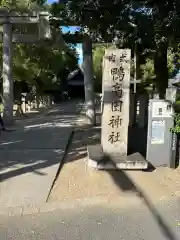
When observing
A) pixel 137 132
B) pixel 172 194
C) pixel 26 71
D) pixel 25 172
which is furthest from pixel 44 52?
pixel 172 194

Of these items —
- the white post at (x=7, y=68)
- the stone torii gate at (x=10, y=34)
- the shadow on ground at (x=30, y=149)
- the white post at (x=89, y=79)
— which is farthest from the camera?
the white post at (x=89, y=79)

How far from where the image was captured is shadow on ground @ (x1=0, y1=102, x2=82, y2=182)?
7.65 meters

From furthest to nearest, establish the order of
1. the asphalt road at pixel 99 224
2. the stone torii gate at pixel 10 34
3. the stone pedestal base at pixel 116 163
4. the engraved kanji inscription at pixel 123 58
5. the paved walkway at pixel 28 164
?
1. the stone torii gate at pixel 10 34
2. the engraved kanji inscription at pixel 123 58
3. the stone pedestal base at pixel 116 163
4. the paved walkway at pixel 28 164
5. the asphalt road at pixel 99 224

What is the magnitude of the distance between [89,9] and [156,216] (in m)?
6.67

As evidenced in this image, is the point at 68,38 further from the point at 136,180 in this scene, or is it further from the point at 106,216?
the point at 106,216

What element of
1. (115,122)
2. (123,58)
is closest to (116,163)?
(115,122)

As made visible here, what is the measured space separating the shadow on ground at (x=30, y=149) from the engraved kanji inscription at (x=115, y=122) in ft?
4.82

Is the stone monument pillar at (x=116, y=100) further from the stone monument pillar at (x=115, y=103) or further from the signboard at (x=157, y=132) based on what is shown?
the signboard at (x=157, y=132)

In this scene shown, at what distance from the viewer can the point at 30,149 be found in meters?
9.58

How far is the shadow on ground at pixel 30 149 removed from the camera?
765 centimetres

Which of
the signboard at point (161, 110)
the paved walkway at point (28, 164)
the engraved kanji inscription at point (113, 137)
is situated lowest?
the paved walkway at point (28, 164)

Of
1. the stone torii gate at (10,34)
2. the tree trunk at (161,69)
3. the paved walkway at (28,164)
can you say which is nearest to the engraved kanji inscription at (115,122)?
the paved walkway at (28,164)

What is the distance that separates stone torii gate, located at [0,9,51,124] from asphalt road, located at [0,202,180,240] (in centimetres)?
993

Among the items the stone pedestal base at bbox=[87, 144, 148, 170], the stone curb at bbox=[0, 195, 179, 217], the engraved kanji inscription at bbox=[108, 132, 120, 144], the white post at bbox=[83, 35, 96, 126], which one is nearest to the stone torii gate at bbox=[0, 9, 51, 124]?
the white post at bbox=[83, 35, 96, 126]
